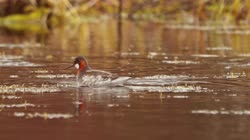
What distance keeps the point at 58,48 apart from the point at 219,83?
13.0 metres

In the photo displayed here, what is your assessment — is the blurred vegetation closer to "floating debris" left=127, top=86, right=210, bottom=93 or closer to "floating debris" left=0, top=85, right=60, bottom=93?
"floating debris" left=127, top=86, right=210, bottom=93

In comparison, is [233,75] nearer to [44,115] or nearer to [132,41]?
[44,115]

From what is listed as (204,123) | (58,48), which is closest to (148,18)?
(58,48)

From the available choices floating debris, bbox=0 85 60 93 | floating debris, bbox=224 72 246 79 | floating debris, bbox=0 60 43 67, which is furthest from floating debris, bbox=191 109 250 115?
floating debris, bbox=0 60 43 67

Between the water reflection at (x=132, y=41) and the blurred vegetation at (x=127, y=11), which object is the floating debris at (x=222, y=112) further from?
the blurred vegetation at (x=127, y=11)

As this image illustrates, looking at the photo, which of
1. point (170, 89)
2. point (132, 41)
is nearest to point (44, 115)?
point (170, 89)

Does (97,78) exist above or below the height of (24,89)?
above

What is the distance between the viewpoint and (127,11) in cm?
6025

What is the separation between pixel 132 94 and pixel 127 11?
44.2 metres

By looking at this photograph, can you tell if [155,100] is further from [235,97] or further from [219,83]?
[219,83]

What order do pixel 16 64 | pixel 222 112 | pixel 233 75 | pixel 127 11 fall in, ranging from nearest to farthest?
pixel 222 112, pixel 233 75, pixel 16 64, pixel 127 11

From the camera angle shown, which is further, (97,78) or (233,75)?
(233,75)

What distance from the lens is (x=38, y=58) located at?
25484 millimetres

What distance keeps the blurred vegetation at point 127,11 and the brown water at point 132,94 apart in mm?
17860
